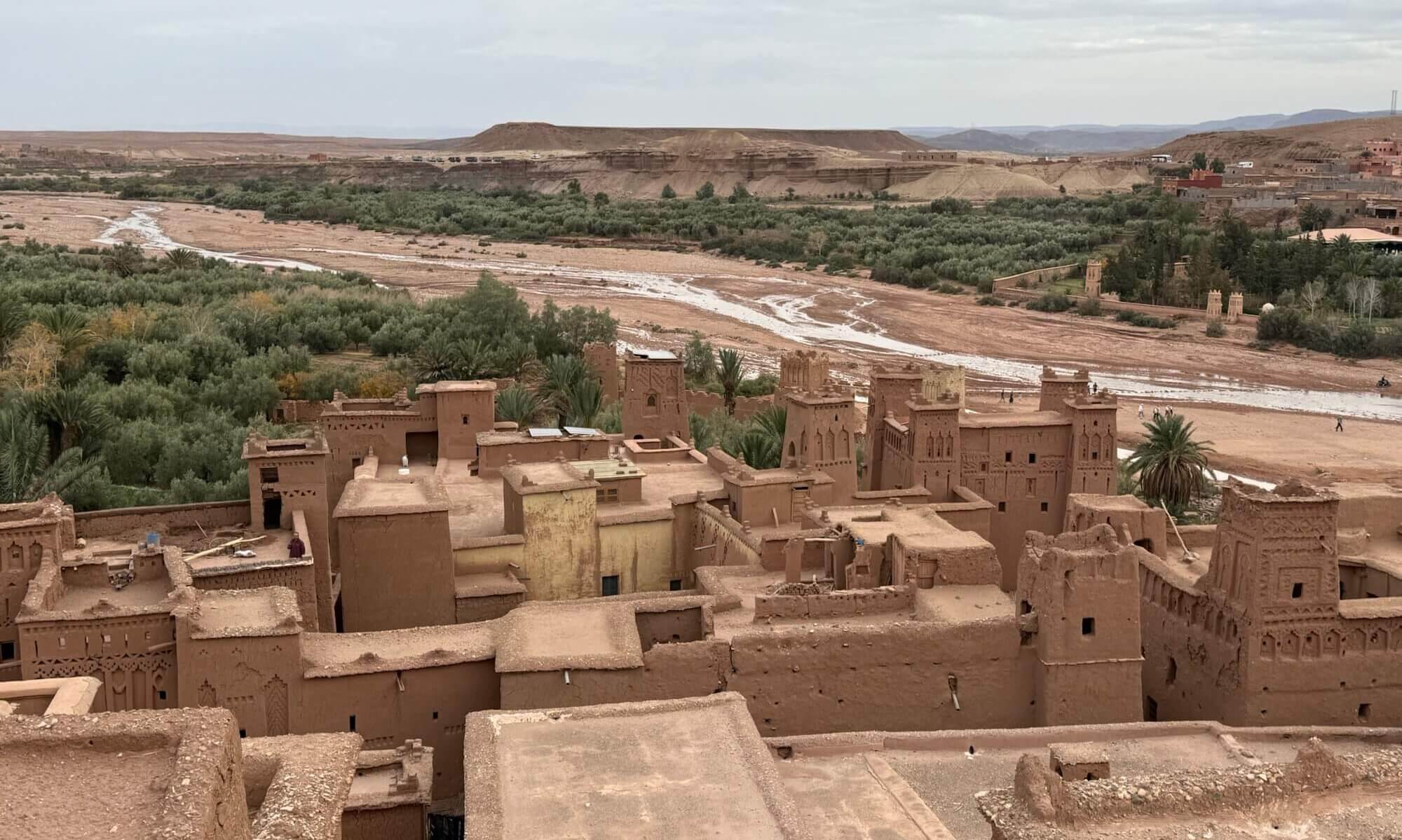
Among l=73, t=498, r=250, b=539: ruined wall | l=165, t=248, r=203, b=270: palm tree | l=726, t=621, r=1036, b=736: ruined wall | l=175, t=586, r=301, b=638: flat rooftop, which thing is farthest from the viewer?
l=165, t=248, r=203, b=270: palm tree

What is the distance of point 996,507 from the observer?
2298 centimetres

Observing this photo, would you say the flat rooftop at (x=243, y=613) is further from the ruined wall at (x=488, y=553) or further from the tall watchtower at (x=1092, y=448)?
the tall watchtower at (x=1092, y=448)

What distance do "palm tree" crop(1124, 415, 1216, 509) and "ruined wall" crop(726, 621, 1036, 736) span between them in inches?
621

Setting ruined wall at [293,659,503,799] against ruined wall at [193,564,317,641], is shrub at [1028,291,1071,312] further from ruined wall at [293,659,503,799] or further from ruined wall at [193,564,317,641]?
ruined wall at [293,659,503,799]

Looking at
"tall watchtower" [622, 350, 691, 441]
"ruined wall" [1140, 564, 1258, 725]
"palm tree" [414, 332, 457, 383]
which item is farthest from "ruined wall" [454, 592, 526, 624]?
"palm tree" [414, 332, 457, 383]

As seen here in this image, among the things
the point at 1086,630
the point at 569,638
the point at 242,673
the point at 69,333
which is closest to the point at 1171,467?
the point at 1086,630

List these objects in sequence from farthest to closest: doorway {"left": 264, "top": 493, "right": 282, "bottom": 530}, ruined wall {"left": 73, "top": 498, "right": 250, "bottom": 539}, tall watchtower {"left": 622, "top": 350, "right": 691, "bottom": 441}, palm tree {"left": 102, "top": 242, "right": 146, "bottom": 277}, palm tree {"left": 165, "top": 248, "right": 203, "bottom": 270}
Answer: palm tree {"left": 165, "top": 248, "right": 203, "bottom": 270}
palm tree {"left": 102, "top": 242, "right": 146, "bottom": 277}
tall watchtower {"left": 622, "top": 350, "right": 691, "bottom": 441}
ruined wall {"left": 73, "top": 498, "right": 250, "bottom": 539}
doorway {"left": 264, "top": 493, "right": 282, "bottom": 530}

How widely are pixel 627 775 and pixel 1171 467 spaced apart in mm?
21813

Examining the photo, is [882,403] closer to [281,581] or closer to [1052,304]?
[281,581]

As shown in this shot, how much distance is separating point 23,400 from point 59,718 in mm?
22100

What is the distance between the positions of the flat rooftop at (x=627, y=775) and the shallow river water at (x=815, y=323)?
127 feet

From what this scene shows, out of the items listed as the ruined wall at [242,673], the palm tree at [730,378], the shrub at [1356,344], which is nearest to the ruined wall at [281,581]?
the ruined wall at [242,673]

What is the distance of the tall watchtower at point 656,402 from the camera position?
2695 centimetres

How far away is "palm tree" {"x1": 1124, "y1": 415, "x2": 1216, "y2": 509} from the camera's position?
30.3 meters
